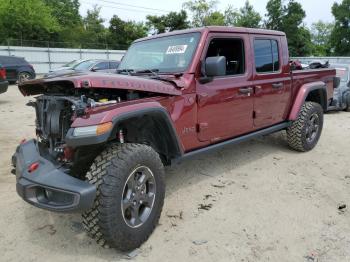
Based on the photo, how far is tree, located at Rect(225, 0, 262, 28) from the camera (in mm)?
56594

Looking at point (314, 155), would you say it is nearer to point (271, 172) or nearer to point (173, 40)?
point (271, 172)

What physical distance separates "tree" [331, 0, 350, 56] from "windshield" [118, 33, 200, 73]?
48422 mm

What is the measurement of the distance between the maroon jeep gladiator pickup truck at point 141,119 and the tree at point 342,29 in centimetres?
4755

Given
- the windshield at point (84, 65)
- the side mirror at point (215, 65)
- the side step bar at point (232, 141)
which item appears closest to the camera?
the side mirror at point (215, 65)

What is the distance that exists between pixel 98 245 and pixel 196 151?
4.90 feet

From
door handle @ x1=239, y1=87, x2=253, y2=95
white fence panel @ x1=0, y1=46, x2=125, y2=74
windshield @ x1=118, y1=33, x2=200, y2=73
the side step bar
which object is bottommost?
the side step bar

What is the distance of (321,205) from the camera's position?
162 inches

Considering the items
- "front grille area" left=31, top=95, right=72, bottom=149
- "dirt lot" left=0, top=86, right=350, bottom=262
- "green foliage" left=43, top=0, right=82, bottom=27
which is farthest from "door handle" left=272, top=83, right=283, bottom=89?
"green foliage" left=43, top=0, right=82, bottom=27

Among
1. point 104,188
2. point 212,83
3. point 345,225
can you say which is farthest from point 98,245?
point 345,225

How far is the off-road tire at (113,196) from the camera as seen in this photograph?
292 centimetres

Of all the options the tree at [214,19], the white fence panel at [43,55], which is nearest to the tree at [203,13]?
the tree at [214,19]

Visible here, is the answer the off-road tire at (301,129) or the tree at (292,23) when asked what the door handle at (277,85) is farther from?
the tree at (292,23)

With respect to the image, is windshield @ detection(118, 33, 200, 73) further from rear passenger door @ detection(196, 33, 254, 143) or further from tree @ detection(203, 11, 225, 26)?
tree @ detection(203, 11, 225, 26)

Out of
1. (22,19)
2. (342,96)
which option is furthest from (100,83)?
(22,19)
